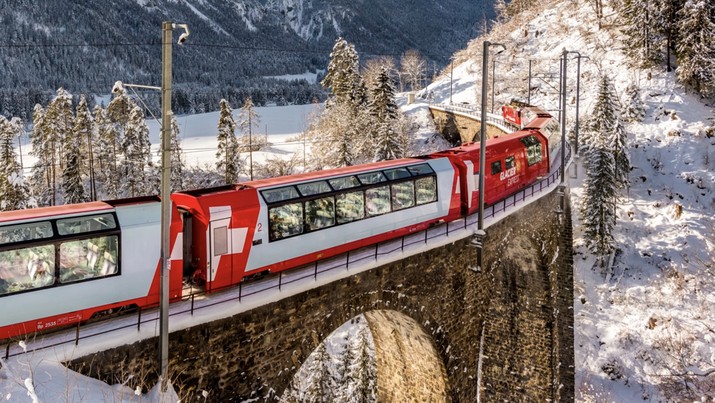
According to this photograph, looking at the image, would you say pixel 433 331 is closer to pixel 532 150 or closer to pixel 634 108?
pixel 532 150

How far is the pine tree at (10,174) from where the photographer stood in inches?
1225

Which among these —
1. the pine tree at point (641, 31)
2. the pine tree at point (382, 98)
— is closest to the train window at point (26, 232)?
the pine tree at point (382, 98)

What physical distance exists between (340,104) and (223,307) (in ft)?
160

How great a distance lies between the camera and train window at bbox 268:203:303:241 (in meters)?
12.8

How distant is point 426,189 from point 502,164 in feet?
21.8

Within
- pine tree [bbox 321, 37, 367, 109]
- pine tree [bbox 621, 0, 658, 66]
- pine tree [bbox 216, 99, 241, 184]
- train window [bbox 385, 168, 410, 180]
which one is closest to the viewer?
train window [bbox 385, 168, 410, 180]

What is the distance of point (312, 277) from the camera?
12641 mm

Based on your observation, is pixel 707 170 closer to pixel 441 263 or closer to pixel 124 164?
pixel 441 263

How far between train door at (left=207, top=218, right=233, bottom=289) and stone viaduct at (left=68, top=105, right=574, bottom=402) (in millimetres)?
1389

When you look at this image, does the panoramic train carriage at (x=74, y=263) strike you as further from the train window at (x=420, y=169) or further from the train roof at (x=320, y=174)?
the train window at (x=420, y=169)

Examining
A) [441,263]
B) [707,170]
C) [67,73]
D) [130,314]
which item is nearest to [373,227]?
[441,263]

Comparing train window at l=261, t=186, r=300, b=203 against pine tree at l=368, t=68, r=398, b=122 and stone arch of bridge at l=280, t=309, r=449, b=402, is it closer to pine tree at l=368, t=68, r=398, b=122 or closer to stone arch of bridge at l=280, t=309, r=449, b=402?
stone arch of bridge at l=280, t=309, r=449, b=402

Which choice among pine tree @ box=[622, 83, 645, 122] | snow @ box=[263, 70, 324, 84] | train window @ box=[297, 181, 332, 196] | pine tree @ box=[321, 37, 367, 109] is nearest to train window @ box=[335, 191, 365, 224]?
train window @ box=[297, 181, 332, 196]

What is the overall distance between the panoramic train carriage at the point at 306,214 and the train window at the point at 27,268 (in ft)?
10.1
